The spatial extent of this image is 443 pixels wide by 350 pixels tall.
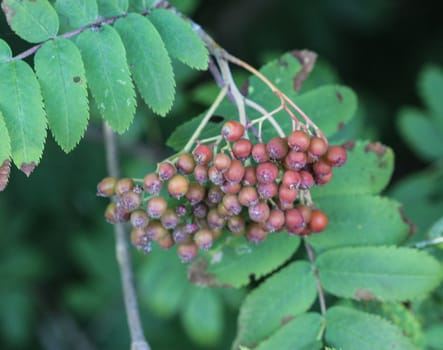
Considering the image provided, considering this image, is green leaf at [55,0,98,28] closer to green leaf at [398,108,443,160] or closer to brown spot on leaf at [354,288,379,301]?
brown spot on leaf at [354,288,379,301]

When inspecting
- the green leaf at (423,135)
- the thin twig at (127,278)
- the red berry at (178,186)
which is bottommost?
the green leaf at (423,135)

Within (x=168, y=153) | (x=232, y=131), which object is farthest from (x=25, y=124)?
(x=168, y=153)

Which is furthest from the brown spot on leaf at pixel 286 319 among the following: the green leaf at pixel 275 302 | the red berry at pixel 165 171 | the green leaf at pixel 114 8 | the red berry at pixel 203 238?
the green leaf at pixel 114 8

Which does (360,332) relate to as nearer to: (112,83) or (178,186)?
(178,186)

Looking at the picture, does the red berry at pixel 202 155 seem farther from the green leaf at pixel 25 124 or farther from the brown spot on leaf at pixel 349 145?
the brown spot on leaf at pixel 349 145

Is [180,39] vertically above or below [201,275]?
above

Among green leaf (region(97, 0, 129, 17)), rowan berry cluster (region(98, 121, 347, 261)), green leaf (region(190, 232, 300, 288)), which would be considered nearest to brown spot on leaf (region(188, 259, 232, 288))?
green leaf (region(190, 232, 300, 288))

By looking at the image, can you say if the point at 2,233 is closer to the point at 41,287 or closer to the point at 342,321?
the point at 41,287
